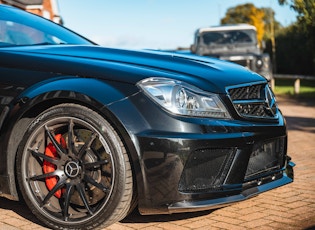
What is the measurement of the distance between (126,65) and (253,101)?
92 centimetres

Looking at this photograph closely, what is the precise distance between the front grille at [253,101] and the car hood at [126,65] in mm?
65

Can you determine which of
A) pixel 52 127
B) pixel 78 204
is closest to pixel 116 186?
pixel 78 204

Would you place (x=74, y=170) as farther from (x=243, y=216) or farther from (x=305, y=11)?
(x=305, y=11)

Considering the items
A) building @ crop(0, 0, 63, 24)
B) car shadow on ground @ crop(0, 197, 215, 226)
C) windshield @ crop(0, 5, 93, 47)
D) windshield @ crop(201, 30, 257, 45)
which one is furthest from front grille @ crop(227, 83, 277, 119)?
windshield @ crop(201, 30, 257, 45)

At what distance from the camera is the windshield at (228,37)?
15.4 meters

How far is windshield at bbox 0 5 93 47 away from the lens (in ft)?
14.8

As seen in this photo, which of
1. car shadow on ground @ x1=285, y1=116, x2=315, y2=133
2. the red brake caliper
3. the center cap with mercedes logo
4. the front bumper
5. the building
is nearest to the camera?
the front bumper

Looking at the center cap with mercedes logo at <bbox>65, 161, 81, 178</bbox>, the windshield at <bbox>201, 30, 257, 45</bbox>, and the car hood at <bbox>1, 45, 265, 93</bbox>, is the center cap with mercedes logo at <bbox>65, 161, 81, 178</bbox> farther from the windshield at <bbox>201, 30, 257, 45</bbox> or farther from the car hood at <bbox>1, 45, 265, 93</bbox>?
the windshield at <bbox>201, 30, 257, 45</bbox>

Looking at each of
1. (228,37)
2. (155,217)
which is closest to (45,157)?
(155,217)

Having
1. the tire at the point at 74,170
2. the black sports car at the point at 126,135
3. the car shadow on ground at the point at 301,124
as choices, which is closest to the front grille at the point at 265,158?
the black sports car at the point at 126,135

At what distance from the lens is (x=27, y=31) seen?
472 centimetres

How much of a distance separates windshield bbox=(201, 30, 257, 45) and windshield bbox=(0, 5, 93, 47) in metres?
10.4

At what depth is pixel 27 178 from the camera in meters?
3.69

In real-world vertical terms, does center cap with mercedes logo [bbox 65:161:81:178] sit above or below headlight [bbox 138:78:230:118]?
below
